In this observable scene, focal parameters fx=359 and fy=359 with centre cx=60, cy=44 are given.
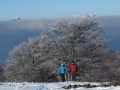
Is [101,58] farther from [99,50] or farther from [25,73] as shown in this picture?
[25,73]

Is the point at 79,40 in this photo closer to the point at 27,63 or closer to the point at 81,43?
the point at 81,43

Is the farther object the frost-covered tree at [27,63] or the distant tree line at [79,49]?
the frost-covered tree at [27,63]

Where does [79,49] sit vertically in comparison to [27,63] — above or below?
above

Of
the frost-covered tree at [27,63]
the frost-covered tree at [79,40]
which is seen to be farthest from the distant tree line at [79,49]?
the frost-covered tree at [27,63]

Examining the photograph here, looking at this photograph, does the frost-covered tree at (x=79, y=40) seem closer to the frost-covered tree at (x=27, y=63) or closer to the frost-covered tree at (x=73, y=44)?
the frost-covered tree at (x=73, y=44)

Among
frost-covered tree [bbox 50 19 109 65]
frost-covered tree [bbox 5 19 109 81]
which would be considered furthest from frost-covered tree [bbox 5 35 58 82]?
frost-covered tree [bbox 50 19 109 65]

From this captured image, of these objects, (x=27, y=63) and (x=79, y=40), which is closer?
(x=79, y=40)

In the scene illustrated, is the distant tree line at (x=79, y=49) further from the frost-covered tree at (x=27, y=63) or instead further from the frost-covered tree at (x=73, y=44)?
the frost-covered tree at (x=27, y=63)

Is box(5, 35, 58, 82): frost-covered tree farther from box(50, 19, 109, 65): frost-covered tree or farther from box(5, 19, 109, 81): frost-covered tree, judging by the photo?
box(50, 19, 109, 65): frost-covered tree

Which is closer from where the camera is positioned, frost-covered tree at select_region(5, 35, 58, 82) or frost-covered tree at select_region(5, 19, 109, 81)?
frost-covered tree at select_region(5, 19, 109, 81)

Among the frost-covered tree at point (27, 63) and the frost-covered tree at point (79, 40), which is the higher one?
the frost-covered tree at point (79, 40)

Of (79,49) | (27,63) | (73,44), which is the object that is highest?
(73,44)

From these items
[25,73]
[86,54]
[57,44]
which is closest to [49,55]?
[57,44]

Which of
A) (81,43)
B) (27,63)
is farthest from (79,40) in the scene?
(27,63)
